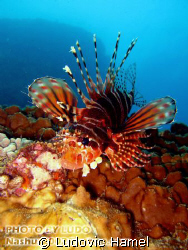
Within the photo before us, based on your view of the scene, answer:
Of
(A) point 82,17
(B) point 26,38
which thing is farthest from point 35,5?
(B) point 26,38

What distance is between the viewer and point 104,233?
252 cm

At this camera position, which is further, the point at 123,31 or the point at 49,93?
the point at 123,31

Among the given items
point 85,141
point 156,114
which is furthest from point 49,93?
point 156,114

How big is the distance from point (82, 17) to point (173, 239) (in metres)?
144

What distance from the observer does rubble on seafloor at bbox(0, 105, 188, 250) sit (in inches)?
102

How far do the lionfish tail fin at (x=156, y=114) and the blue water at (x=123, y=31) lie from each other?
51.9 m

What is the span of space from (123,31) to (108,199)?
164 meters

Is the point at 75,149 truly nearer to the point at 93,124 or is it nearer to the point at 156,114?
the point at 93,124

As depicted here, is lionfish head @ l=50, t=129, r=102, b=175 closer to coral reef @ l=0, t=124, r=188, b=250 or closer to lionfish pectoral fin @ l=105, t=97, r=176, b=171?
coral reef @ l=0, t=124, r=188, b=250

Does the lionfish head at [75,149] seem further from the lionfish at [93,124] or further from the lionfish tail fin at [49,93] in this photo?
the lionfish tail fin at [49,93]

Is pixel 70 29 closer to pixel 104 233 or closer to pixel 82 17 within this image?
pixel 82 17

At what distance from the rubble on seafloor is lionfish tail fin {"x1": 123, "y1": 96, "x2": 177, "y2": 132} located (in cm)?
89

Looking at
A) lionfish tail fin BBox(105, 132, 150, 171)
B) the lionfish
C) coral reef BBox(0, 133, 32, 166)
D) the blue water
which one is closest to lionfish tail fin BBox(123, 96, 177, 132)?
the lionfish

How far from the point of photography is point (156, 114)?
3.18 metres
